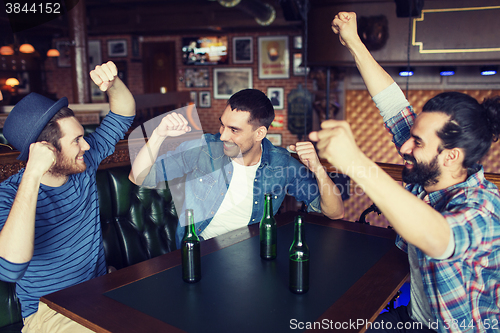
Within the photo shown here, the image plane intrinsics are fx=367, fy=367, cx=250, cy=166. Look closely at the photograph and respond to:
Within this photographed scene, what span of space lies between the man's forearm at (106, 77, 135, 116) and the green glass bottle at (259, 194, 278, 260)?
2.81 ft

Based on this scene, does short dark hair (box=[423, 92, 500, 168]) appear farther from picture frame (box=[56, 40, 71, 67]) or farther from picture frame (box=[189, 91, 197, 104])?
picture frame (box=[56, 40, 71, 67])

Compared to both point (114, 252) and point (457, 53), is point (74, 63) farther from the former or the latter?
point (457, 53)

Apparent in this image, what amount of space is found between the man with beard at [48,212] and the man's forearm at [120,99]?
8cm

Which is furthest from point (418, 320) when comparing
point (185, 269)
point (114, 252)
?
point (114, 252)

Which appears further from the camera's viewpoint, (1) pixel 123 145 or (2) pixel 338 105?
(2) pixel 338 105

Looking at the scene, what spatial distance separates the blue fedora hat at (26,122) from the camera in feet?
4.27

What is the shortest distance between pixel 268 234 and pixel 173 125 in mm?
634

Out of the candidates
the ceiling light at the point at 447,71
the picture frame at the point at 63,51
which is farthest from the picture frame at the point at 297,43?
the picture frame at the point at 63,51

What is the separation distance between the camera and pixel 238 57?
7.92 metres

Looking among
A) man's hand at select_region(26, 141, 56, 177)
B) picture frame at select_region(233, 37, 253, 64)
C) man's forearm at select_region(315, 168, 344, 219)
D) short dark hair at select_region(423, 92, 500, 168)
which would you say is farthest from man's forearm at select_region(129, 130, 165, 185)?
picture frame at select_region(233, 37, 253, 64)

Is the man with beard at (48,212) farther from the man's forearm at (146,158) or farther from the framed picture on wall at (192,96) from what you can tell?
the framed picture on wall at (192,96)

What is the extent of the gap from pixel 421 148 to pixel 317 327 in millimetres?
652

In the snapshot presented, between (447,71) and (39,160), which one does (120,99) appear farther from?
(447,71)

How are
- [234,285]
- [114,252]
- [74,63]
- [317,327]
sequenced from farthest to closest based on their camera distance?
[74,63] → [114,252] → [234,285] → [317,327]
